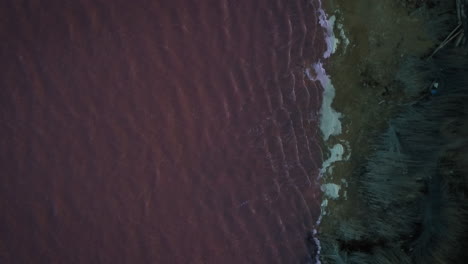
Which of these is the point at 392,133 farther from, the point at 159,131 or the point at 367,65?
the point at 159,131

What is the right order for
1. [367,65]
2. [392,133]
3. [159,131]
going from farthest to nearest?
[159,131] → [367,65] → [392,133]

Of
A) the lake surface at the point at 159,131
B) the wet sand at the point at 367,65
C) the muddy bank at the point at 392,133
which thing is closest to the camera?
the muddy bank at the point at 392,133

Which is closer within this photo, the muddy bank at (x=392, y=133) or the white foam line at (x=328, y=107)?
the muddy bank at (x=392, y=133)

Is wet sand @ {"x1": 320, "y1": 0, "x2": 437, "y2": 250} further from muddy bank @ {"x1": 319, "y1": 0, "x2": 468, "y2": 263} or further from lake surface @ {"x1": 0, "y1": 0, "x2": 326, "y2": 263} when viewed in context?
lake surface @ {"x1": 0, "y1": 0, "x2": 326, "y2": 263}

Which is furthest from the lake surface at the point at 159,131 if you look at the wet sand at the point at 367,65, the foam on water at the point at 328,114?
the wet sand at the point at 367,65

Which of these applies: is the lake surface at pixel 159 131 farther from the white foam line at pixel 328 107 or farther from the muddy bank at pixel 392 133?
the muddy bank at pixel 392 133

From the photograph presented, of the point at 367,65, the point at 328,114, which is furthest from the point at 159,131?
the point at 367,65

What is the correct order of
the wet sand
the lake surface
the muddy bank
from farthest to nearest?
the lake surface < the wet sand < the muddy bank

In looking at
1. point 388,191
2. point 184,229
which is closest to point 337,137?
point 388,191

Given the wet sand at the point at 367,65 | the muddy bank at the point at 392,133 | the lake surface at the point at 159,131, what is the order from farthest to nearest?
1. the lake surface at the point at 159,131
2. the wet sand at the point at 367,65
3. the muddy bank at the point at 392,133

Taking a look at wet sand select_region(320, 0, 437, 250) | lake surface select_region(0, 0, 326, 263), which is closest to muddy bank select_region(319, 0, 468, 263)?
wet sand select_region(320, 0, 437, 250)
